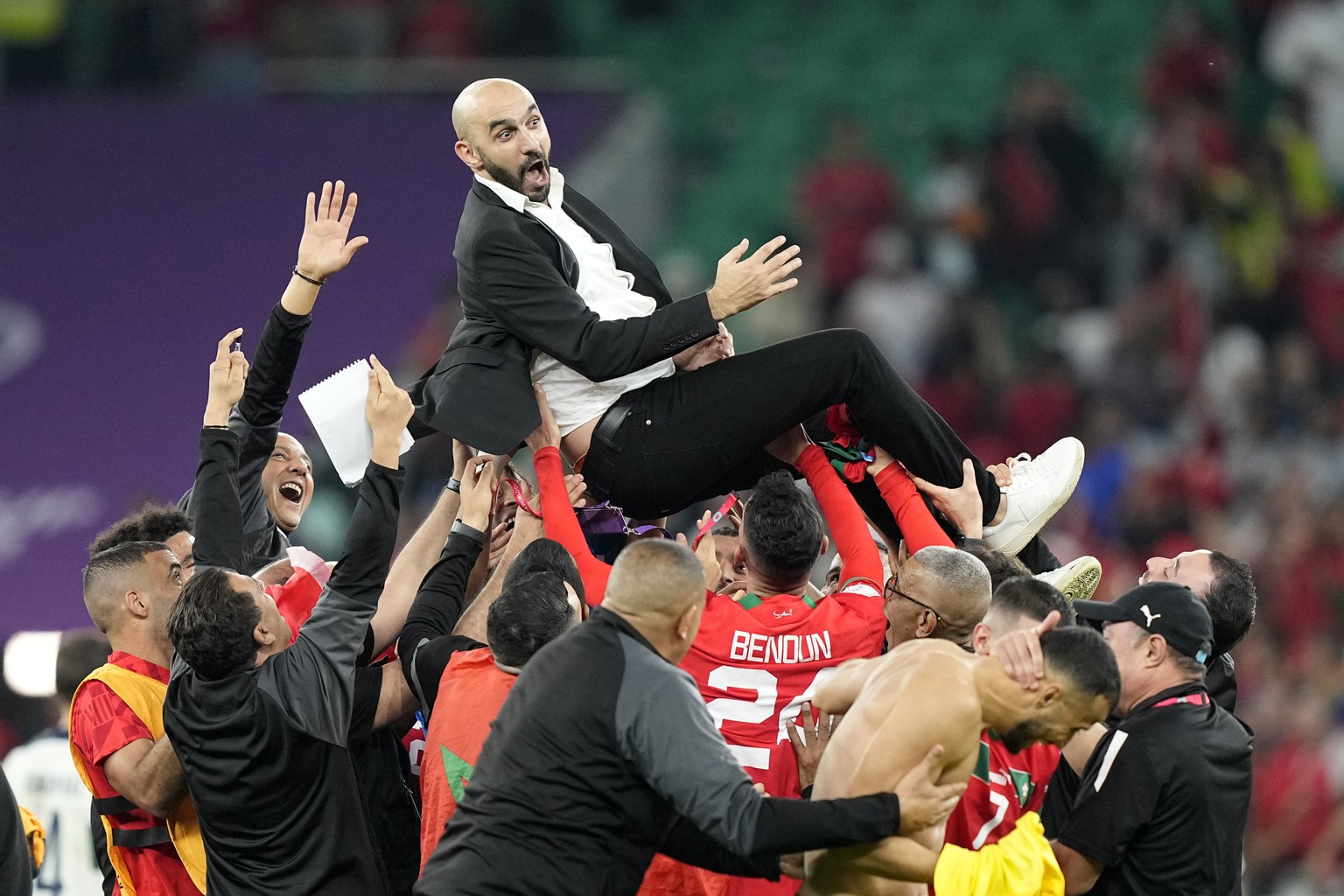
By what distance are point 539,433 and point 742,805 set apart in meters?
1.56

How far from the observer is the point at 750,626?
15.2 feet

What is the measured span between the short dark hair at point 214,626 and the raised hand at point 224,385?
95 centimetres

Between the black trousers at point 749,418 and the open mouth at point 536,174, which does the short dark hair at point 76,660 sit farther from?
the open mouth at point 536,174

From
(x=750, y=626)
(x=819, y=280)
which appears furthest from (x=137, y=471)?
(x=750, y=626)

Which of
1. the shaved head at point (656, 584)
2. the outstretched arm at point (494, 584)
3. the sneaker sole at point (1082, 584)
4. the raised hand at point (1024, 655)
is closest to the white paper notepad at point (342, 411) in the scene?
the outstretched arm at point (494, 584)

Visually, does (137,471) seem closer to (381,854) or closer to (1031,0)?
(381,854)

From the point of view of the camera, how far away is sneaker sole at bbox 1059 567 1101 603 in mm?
5305

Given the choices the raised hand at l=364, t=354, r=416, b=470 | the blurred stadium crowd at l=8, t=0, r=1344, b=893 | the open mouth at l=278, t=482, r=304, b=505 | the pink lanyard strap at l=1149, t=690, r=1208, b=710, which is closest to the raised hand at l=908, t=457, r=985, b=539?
the pink lanyard strap at l=1149, t=690, r=1208, b=710

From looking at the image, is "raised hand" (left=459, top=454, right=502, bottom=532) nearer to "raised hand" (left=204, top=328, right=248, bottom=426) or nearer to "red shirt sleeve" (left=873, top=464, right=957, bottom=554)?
"raised hand" (left=204, top=328, right=248, bottom=426)

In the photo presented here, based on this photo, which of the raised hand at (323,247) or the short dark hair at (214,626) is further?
the raised hand at (323,247)

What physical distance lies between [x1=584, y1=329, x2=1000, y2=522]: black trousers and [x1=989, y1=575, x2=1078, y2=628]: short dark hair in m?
0.58

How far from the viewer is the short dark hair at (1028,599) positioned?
4281mm

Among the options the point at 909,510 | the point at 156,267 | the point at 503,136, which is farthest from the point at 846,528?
the point at 156,267

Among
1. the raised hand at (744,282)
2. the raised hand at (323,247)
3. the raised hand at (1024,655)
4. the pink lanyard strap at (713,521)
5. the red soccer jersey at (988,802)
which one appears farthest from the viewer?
the pink lanyard strap at (713,521)
